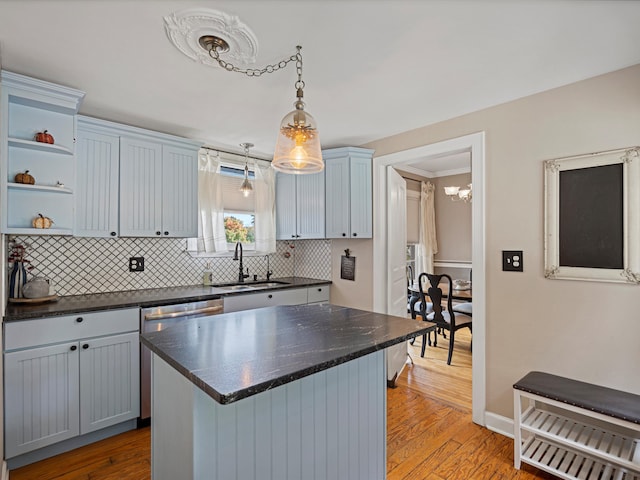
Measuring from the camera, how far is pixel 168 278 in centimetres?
322

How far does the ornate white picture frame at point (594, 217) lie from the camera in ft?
6.33

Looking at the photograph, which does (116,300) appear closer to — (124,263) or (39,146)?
(124,263)

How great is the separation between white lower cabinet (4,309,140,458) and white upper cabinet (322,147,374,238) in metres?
2.00

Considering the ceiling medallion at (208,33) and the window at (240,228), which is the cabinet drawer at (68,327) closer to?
the window at (240,228)

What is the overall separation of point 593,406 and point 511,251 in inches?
40.3

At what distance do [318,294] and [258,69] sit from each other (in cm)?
240

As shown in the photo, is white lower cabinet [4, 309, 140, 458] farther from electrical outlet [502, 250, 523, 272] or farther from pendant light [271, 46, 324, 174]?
electrical outlet [502, 250, 523, 272]

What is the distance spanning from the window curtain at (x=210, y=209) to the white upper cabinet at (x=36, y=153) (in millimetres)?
1143

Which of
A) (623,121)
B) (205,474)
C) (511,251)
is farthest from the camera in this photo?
(511,251)

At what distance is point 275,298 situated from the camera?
130 inches

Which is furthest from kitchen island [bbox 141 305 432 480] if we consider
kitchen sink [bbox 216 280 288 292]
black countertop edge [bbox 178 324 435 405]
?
kitchen sink [bbox 216 280 288 292]

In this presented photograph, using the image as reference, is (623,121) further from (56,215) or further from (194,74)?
(56,215)

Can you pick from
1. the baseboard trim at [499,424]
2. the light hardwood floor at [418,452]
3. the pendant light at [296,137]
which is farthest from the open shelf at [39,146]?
the baseboard trim at [499,424]

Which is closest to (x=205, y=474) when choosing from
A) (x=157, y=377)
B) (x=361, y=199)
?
(x=157, y=377)
